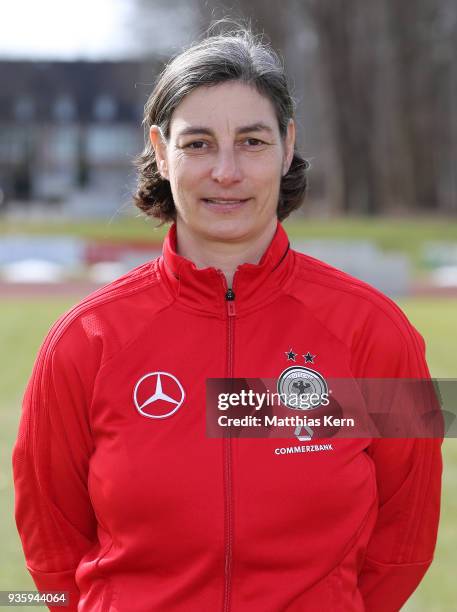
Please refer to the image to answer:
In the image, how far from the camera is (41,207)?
174 feet

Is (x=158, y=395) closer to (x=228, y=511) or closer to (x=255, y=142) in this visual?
(x=228, y=511)

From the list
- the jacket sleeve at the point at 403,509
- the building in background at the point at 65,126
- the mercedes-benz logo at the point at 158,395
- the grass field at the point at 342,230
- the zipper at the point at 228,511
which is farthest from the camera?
the building in background at the point at 65,126

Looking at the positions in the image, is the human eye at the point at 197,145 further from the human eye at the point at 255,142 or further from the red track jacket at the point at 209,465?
the red track jacket at the point at 209,465

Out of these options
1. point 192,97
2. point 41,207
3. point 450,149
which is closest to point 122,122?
point 41,207

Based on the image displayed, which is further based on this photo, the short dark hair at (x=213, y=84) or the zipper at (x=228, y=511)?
the short dark hair at (x=213, y=84)

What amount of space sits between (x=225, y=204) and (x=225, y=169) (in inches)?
3.4

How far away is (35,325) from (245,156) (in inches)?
459

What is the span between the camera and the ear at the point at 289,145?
2.54 metres

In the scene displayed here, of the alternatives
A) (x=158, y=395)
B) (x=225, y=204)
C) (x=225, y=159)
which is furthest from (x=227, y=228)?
(x=158, y=395)

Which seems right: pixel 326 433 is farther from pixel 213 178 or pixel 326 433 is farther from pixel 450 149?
pixel 450 149

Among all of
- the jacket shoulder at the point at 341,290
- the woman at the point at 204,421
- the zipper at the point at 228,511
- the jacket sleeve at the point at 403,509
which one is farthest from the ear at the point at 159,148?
the jacket sleeve at the point at 403,509

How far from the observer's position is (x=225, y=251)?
2.47 meters

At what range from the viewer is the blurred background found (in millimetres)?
12883
